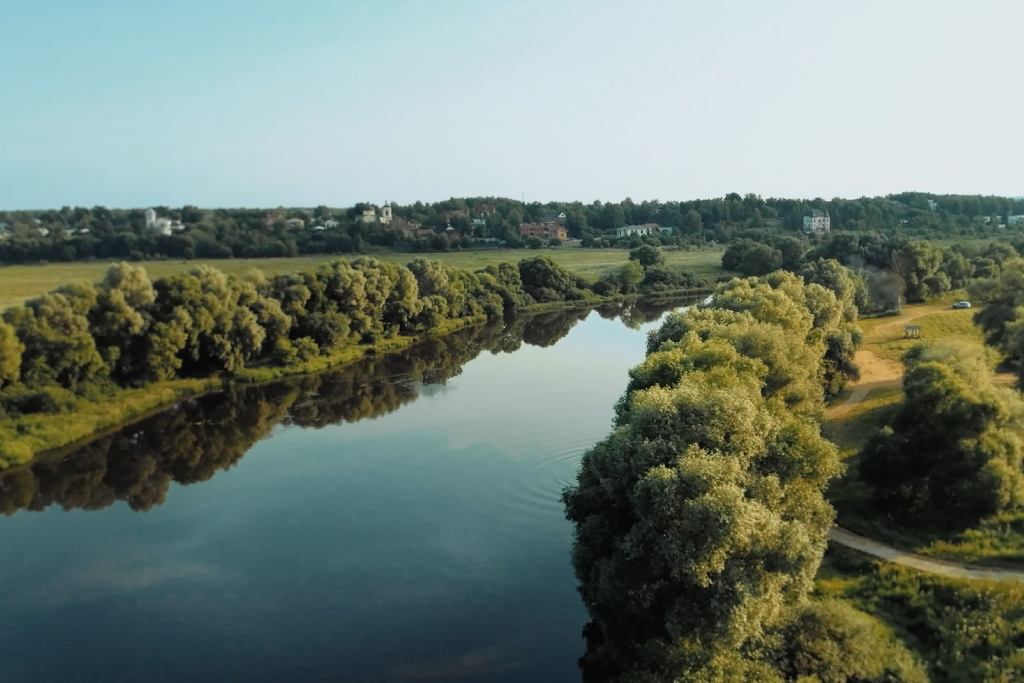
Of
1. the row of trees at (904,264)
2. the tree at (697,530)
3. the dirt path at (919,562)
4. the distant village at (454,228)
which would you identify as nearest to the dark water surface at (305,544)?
the tree at (697,530)

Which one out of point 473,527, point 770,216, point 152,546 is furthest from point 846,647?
point 770,216

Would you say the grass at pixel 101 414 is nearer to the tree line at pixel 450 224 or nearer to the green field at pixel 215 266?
the green field at pixel 215 266

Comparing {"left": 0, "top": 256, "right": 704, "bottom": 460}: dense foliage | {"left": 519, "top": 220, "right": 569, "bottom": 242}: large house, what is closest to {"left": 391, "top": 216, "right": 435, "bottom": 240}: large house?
{"left": 519, "top": 220, "right": 569, "bottom": 242}: large house

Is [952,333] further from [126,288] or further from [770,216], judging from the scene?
[770,216]

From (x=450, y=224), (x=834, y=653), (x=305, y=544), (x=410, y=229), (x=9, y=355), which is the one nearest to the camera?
(x=834, y=653)

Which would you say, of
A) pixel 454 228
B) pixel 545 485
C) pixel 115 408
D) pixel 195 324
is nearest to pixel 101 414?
pixel 115 408

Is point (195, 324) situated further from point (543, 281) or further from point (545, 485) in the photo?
point (543, 281)
